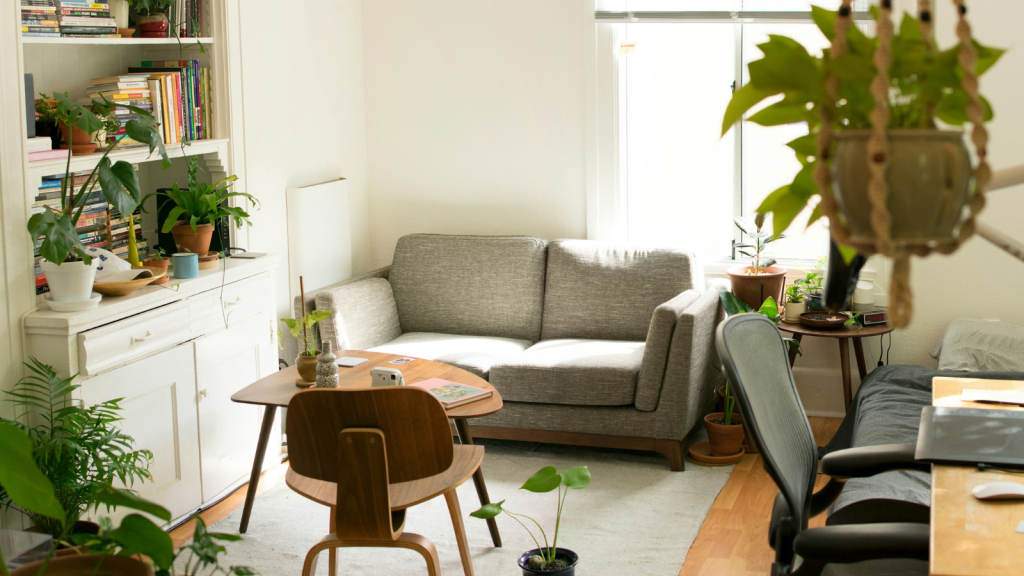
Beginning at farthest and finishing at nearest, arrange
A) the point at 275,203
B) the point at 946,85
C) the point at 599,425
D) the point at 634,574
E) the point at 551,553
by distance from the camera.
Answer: the point at 275,203 < the point at 599,425 < the point at 634,574 < the point at 551,553 < the point at 946,85

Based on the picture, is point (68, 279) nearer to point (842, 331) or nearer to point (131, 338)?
point (131, 338)

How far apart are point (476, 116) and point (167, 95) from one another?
183 cm

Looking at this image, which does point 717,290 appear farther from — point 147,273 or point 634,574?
point 147,273

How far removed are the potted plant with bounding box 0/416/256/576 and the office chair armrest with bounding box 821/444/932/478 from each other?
1.39 metres

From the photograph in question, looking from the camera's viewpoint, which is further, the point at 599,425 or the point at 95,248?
the point at 599,425

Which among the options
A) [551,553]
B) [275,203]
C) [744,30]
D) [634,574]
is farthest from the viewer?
[744,30]

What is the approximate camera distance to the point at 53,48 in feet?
11.3

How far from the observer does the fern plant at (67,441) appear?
2721mm

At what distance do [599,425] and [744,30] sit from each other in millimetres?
2097

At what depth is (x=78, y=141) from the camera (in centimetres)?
315

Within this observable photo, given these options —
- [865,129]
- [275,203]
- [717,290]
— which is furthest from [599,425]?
[865,129]

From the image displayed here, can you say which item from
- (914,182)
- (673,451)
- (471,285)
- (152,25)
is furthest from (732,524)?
(914,182)

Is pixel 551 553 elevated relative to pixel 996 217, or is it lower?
lower

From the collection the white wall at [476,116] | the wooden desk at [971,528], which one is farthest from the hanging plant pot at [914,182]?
the white wall at [476,116]
